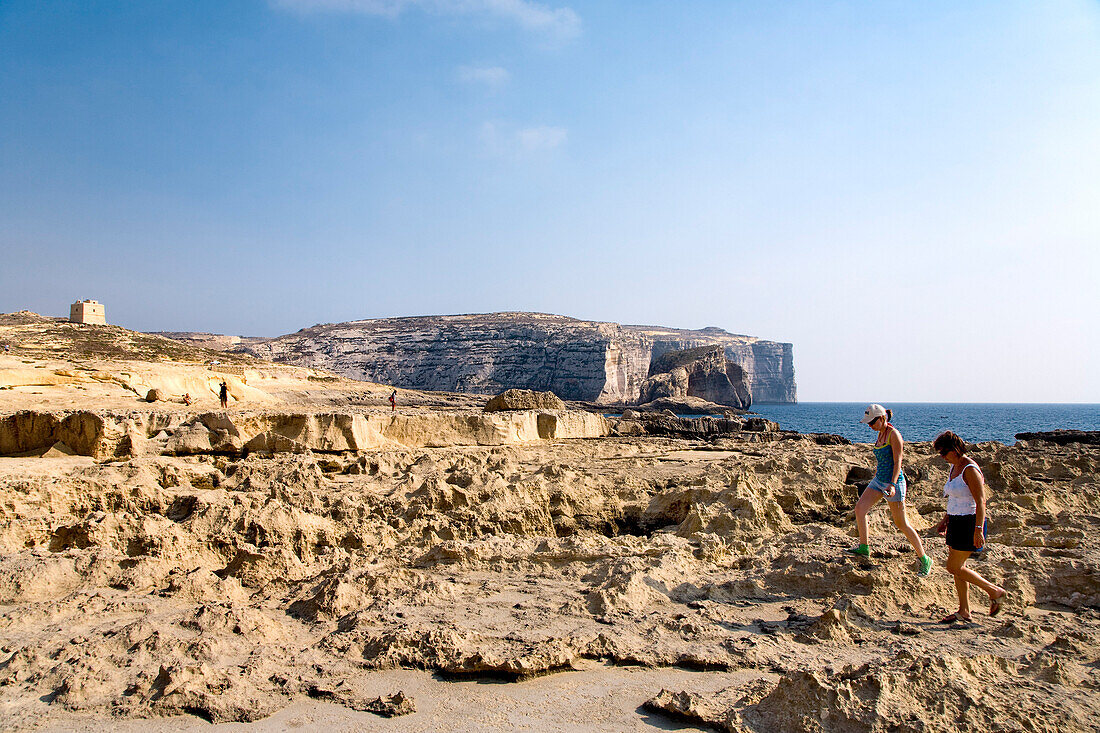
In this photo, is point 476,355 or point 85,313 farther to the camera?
point 476,355

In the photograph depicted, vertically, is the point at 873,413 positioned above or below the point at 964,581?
above

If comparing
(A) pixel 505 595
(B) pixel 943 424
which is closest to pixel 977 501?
(A) pixel 505 595

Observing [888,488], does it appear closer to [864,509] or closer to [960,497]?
[864,509]

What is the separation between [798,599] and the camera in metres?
4.58

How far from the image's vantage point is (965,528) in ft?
14.2

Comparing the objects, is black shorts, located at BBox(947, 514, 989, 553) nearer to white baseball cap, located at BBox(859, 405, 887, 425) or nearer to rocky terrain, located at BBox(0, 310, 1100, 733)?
rocky terrain, located at BBox(0, 310, 1100, 733)

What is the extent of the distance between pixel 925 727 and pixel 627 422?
1866 centimetres

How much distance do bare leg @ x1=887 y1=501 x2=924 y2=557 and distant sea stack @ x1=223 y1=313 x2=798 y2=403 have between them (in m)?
78.3

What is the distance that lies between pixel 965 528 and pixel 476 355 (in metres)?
85.8

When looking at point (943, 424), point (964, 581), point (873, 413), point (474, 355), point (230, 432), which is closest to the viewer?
point (964, 581)

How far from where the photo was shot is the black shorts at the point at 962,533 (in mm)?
4309

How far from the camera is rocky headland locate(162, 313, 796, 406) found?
85.2 metres

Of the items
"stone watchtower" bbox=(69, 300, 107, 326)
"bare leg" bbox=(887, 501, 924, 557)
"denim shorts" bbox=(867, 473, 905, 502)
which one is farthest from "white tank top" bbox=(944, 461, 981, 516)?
"stone watchtower" bbox=(69, 300, 107, 326)

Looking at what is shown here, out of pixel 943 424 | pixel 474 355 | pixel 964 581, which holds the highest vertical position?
pixel 474 355
